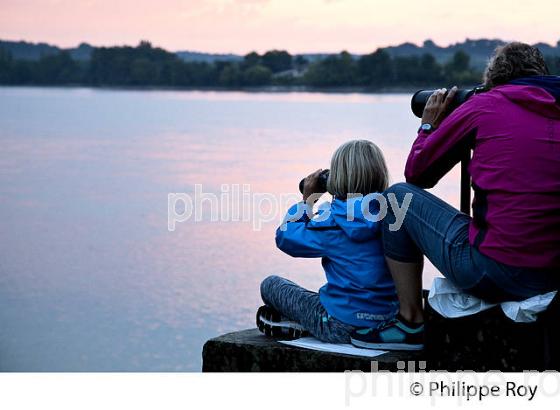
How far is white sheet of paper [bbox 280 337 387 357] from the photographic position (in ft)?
8.96

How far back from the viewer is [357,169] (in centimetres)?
280

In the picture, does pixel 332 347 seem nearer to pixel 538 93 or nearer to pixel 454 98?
pixel 454 98

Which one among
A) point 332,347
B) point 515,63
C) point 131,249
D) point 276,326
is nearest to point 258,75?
point 131,249

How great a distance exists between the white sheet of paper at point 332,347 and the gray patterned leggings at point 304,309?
0.08ft

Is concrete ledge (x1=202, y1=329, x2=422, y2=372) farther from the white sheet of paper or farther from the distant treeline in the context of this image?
the distant treeline

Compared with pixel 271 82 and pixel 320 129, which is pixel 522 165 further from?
pixel 271 82

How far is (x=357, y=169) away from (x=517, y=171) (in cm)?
53

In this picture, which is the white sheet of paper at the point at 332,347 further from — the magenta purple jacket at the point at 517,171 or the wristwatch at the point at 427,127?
the wristwatch at the point at 427,127

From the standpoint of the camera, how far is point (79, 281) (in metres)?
12.9

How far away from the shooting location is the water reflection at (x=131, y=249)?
10492 millimetres

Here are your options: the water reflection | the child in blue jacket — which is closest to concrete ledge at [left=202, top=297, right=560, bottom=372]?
the child in blue jacket

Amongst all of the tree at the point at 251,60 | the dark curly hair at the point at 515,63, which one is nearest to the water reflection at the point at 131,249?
the dark curly hair at the point at 515,63

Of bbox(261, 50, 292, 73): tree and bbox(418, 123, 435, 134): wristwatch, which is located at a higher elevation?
bbox(261, 50, 292, 73): tree

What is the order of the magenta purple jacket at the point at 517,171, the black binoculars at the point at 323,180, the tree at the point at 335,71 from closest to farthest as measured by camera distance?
A: the magenta purple jacket at the point at 517,171 → the black binoculars at the point at 323,180 → the tree at the point at 335,71
